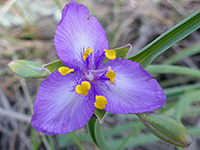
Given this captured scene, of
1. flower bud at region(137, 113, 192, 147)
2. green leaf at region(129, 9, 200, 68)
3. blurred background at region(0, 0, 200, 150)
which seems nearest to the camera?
flower bud at region(137, 113, 192, 147)

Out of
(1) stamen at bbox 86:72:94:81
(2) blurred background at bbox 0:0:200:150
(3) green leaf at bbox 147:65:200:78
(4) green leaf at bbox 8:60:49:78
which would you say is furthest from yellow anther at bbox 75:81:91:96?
(2) blurred background at bbox 0:0:200:150

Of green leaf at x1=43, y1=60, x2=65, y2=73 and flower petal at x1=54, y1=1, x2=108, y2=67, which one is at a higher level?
flower petal at x1=54, y1=1, x2=108, y2=67

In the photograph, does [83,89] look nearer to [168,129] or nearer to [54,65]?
[54,65]

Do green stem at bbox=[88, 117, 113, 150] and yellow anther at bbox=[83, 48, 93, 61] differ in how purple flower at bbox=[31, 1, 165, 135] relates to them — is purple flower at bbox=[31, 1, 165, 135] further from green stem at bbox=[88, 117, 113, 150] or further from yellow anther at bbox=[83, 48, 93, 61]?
green stem at bbox=[88, 117, 113, 150]

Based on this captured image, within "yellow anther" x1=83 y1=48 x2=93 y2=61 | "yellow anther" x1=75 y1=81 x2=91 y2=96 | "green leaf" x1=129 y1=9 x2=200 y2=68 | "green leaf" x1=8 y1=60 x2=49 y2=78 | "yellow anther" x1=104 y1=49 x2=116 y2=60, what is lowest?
"green leaf" x1=8 y1=60 x2=49 y2=78

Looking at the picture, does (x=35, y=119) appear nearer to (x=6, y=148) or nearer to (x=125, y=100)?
(x=125, y=100)

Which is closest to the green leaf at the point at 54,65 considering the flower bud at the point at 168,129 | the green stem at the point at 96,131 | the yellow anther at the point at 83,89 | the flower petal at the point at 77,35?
the flower petal at the point at 77,35

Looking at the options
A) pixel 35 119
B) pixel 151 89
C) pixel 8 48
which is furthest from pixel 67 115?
pixel 8 48
